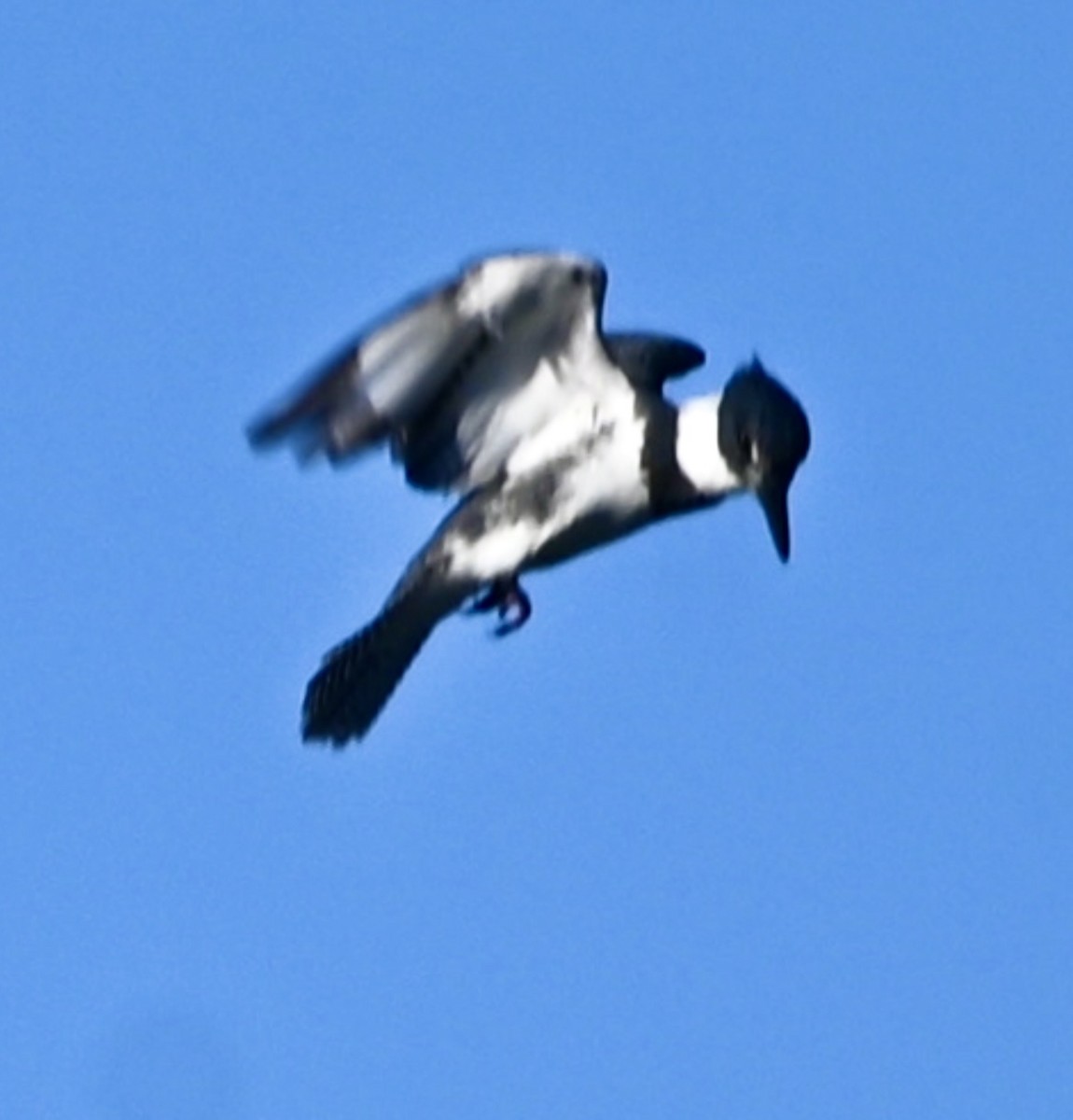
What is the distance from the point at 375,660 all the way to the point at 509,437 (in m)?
0.81

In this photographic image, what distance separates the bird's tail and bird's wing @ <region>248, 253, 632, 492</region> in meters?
0.42

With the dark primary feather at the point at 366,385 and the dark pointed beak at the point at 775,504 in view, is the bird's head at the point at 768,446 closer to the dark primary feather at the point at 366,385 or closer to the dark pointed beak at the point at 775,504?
the dark pointed beak at the point at 775,504

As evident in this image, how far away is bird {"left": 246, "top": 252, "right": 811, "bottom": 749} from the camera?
1956cm

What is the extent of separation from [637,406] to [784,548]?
2.22 ft

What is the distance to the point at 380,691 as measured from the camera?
64.7ft

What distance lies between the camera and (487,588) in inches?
776

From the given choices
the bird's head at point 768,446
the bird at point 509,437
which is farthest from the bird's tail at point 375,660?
the bird's head at point 768,446

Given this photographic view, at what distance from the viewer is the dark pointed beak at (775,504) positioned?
19.6m

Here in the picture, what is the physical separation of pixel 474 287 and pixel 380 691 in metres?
1.28

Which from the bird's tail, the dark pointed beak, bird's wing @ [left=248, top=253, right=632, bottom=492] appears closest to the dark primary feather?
bird's wing @ [left=248, top=253, right=632, bottom=492]

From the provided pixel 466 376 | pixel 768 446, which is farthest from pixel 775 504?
pixel 466 376

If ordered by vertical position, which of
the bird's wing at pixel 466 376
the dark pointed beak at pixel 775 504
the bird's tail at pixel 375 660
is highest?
the bird's wing at pixel 466 376

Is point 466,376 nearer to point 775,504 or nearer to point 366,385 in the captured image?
point 366,385

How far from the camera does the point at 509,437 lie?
784 inches
